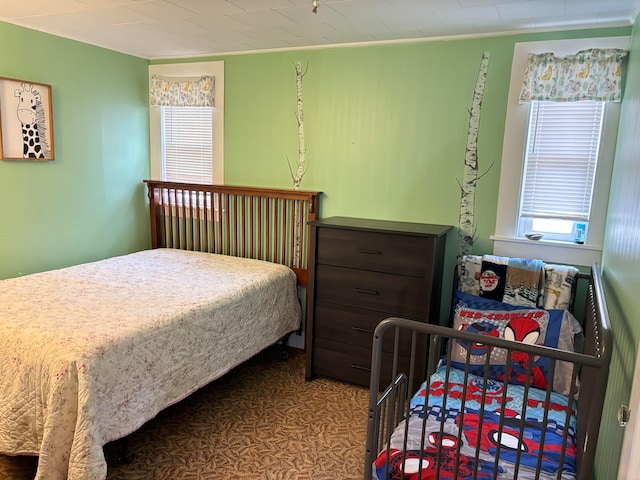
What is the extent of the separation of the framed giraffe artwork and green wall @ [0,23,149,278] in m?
0.05

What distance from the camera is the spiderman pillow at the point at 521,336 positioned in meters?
2.31

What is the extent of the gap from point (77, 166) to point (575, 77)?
3.29 meters

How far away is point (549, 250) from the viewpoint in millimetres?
2750

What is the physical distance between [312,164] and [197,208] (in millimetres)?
1056

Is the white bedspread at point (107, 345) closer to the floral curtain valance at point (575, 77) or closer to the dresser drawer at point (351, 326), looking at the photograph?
the dresser drawer at point (351, 326)

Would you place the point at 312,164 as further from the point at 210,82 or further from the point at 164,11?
the point at 164,11

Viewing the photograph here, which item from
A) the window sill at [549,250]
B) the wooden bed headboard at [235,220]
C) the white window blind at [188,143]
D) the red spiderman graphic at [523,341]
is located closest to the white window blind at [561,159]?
the window sill at [549,250]

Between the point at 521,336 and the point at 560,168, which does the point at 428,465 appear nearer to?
the point at 521,336

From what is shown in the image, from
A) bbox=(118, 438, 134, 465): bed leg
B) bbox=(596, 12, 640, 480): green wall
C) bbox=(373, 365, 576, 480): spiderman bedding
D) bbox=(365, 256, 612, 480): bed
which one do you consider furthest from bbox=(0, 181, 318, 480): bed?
bbox=(596, 12, 640, 480): green wall

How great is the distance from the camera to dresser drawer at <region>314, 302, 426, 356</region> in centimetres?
285

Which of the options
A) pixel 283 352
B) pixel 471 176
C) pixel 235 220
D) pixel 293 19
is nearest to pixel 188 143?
pixel 235 220

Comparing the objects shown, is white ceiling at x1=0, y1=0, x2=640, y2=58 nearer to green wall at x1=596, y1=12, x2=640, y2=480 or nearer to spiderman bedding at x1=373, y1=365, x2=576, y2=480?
green wall at x1=596, y1=12, x2=640, y2=480

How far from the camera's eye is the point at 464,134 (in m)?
2.92

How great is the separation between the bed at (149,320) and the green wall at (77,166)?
12.0 inches
